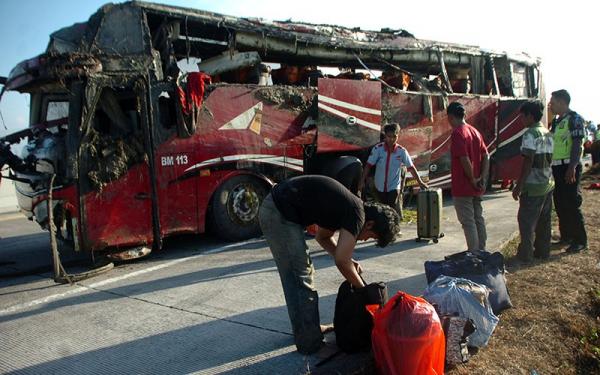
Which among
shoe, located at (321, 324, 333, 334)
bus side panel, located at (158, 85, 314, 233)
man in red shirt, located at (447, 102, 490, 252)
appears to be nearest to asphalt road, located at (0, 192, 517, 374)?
shoe, located at (321, 324, 333, 334)

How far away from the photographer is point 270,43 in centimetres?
814

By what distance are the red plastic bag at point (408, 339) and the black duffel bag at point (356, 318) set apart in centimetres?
33

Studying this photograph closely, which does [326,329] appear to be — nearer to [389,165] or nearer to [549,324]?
[549,324]

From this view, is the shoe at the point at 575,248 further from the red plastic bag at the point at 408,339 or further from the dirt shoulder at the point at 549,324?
the red plastic bag at the point at 408,339

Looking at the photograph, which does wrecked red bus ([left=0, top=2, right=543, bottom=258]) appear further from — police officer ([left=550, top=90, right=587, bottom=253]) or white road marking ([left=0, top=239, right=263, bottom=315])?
police officer ([left=550, top=90, right=587, bottom=253])

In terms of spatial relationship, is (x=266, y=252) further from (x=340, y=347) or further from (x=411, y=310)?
(x=411, y=310)

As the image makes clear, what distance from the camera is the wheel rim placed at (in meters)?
7.36

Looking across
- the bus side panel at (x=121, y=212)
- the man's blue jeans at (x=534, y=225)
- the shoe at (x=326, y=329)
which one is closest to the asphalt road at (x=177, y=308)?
the shoe at (x=326, y=329)

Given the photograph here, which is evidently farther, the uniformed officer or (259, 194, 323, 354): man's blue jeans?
the uniformed officer

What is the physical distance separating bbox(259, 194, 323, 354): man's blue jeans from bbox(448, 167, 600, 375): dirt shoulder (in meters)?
1.00

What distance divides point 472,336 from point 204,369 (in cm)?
193

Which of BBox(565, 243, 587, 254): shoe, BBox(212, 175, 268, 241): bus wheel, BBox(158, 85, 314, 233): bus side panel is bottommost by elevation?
BBox(565, 243, 587, 254): shoe

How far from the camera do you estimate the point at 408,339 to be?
2.97 m

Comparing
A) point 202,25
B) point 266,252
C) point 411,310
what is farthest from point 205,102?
point 411,310
